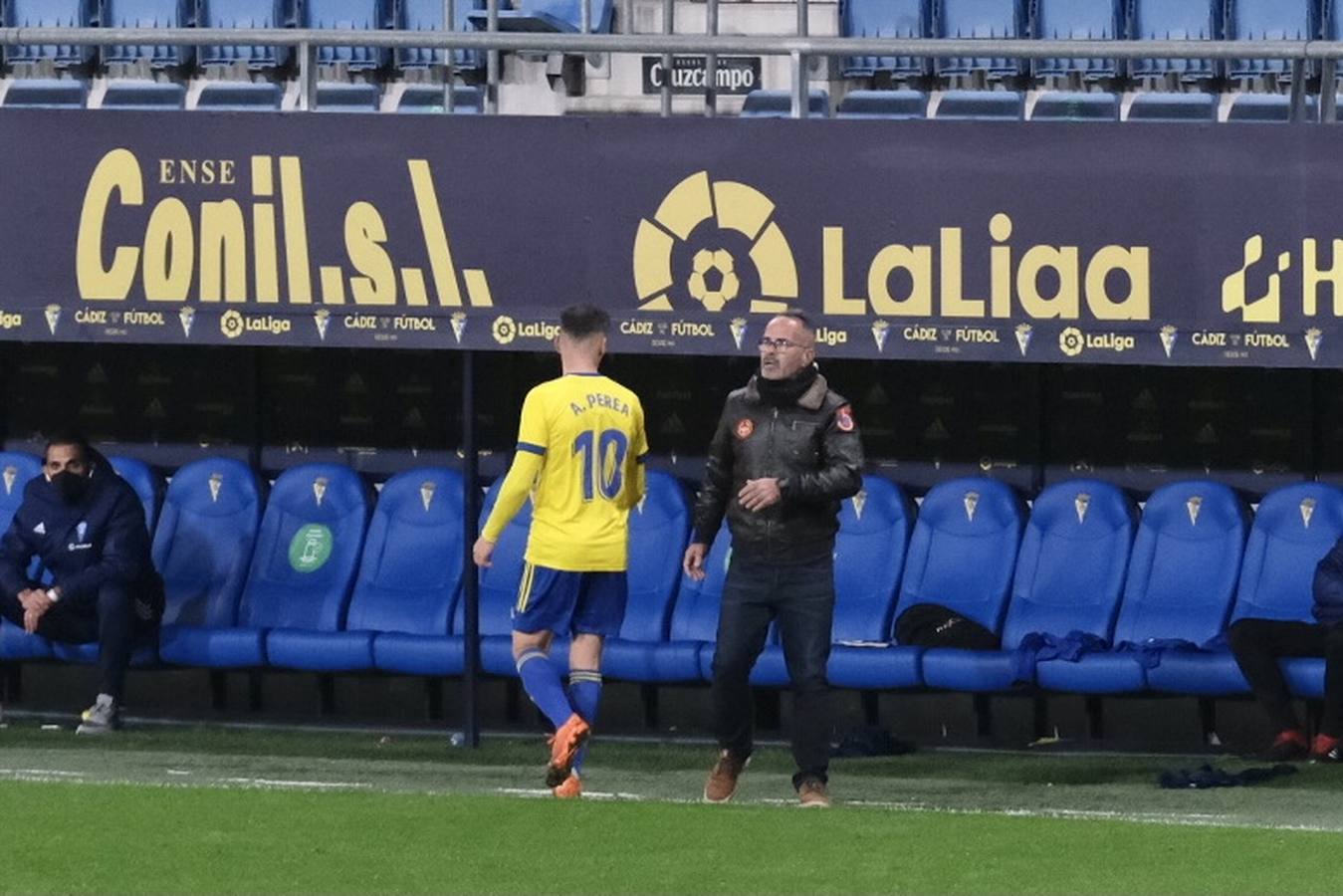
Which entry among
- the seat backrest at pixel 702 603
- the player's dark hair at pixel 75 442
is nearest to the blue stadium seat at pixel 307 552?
the player's dark hair at pixel 75 442

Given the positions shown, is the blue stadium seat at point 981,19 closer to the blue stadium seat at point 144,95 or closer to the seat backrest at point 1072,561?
the blue stadium seat at point 144,95

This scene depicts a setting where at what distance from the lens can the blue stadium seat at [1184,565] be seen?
1223 cm

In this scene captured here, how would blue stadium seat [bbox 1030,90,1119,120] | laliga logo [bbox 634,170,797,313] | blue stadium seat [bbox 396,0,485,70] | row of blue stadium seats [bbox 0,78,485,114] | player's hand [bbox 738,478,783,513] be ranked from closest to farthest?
player's hand [bbox 738,478,783,513] → laliga logo [bbox 634,170,797,313] → blue stadium seat [bbox 1030,90,1119,120] → row of blue stadium seats [bbox 0,78,485,114] → blue stadium seat [bbox 396,0,485,70]

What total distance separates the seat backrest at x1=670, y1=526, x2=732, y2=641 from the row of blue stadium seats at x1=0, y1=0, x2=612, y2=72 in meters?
4.39

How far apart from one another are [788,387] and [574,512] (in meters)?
0.83

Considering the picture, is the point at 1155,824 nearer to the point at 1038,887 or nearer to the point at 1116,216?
the point at 1038,887

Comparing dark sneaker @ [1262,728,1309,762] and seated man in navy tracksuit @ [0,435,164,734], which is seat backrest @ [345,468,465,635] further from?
dark sneaker @ [1262,728,1309,762]

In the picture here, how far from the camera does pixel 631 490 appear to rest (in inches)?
395

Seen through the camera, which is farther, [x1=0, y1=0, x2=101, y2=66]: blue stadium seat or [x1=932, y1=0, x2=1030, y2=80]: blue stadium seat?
[x1=0, y1=0, x2=101, y2=66]: blue stadium seat

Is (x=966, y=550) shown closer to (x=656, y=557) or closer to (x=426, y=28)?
(x=656, y=557)

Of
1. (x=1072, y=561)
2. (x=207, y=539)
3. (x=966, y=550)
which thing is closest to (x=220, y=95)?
(x=207, y=539)

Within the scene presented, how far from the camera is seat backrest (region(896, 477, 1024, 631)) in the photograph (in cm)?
1254

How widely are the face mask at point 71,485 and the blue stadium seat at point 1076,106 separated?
17.5 feet

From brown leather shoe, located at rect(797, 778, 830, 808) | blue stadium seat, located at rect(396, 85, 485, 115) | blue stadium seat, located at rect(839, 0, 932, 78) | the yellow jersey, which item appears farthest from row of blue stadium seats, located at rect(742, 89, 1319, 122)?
brown leather shoe, located at rect(797, 778, 830, 808)
